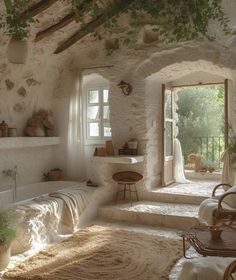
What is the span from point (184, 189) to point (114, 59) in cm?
258

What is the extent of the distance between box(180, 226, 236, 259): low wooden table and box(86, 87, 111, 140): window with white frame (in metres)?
3.33

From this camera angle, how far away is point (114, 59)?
18.5 ft

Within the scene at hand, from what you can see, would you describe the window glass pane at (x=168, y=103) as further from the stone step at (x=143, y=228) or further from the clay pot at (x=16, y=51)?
the clay pot at (x=16, y=51)

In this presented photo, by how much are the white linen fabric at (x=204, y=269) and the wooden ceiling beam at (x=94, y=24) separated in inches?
113

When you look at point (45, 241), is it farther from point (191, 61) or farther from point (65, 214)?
point (191, 61)

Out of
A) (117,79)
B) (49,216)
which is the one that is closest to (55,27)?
(117,79)

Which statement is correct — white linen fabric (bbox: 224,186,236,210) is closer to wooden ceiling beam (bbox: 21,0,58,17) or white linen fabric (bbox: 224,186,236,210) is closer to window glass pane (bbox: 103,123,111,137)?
window glass pane (bbox: 103,123,111,137)

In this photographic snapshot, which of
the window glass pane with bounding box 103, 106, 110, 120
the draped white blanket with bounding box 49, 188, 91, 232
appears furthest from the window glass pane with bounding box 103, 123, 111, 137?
the draped white blanket with bounding box 49, 188, 91, 232

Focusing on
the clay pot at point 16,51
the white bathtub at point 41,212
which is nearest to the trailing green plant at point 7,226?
the white bathtub at point 41,212

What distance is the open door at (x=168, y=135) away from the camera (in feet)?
19.9

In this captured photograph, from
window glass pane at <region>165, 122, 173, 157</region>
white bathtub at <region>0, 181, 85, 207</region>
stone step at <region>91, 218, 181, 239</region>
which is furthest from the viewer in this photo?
window glass pane at <region>165, 122, 173, 157</region>

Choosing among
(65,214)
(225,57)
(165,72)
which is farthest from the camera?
(165,72)

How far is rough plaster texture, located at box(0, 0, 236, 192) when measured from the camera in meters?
5.07

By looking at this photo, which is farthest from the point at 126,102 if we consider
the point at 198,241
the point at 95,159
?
the point at 198,241
